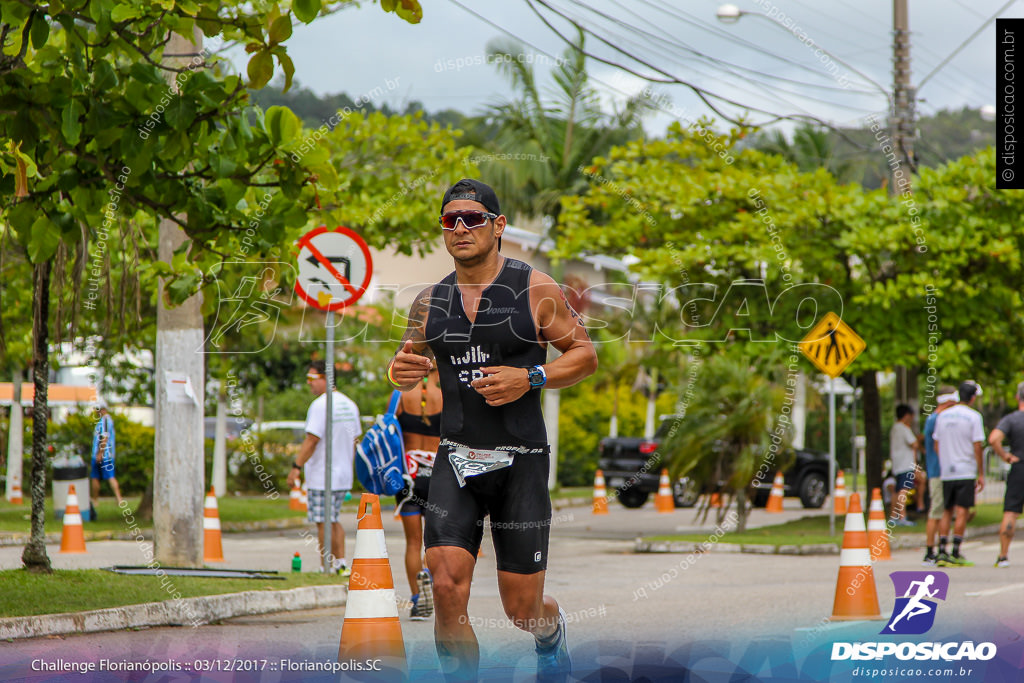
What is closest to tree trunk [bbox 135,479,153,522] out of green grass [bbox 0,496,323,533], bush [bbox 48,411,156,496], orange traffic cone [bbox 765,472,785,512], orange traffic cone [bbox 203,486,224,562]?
green grass [bbox 0,496,323,533]

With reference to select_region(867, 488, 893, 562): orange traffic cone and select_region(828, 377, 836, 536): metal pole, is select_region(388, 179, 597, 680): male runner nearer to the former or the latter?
select_region(867, 488, 893, 562): orange traffic cone

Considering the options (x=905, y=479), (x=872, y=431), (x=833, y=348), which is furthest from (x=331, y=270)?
(x=872, y=431)

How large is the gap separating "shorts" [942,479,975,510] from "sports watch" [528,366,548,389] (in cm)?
916

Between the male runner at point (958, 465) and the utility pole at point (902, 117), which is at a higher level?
the utility pole at point (902, 117)

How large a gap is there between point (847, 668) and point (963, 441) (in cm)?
721

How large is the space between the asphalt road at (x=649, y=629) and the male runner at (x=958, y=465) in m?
0.43

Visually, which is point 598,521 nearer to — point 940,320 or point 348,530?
point 348,530

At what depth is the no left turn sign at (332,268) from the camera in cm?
937

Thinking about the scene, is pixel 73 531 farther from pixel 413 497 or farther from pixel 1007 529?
pixel 1007 529

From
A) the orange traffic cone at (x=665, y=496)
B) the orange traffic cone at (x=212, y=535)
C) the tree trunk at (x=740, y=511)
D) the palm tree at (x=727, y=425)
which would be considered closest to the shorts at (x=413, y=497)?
the orange traffic cone at (x=212, y=535)

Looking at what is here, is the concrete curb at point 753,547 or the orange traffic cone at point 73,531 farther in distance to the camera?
the concrete curb at point 753,547

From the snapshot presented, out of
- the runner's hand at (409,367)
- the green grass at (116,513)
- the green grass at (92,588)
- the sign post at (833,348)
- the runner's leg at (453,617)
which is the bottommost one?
the green grass at (116,513)

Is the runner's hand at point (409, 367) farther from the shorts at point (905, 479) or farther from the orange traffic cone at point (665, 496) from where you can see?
the orange traffic cone at point (665, 496)

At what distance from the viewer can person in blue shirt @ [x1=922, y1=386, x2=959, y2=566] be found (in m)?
12.8
